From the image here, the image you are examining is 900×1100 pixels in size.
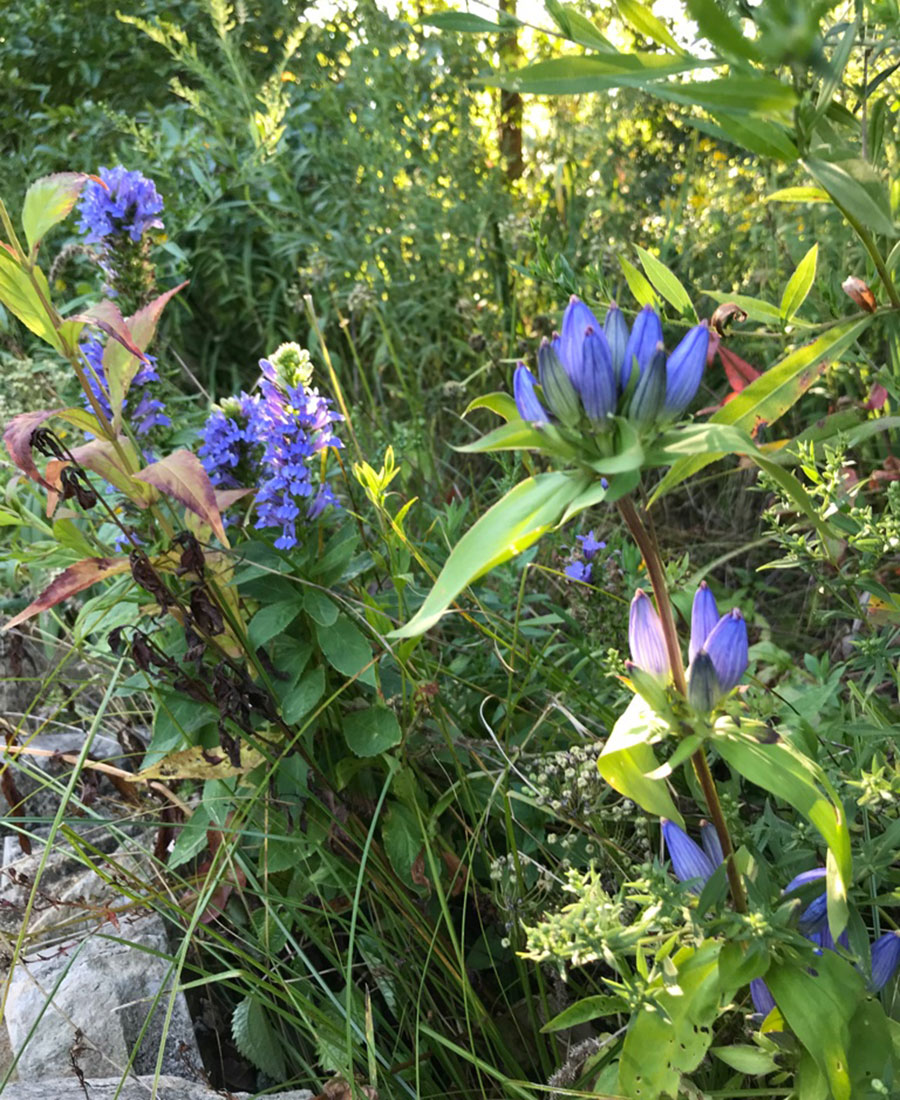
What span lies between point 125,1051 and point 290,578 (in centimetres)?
78

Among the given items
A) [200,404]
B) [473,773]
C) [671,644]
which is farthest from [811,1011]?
[200,404]

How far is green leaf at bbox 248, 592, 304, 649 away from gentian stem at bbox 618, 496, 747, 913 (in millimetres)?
717

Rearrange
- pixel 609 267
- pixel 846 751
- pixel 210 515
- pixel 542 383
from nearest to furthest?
1. pixel 542 383
2. pixel 210 515
3. pixel 846 751
4. pixel 609 267

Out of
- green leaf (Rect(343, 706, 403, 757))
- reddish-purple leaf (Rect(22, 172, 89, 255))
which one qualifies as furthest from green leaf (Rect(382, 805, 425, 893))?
reddish-purple leaf (Rect(22, 172, 89, 255))

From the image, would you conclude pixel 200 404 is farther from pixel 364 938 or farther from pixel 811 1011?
pixel 811 1011

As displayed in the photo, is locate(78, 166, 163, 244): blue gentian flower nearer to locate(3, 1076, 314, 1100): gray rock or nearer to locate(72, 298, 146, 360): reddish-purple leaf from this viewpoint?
locate(72, 298, 146, 360): reddish-purple leaf

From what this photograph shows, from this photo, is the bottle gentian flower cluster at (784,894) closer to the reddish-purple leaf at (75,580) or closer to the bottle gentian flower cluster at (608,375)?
the bottle gentian flower cluster at (608,375)

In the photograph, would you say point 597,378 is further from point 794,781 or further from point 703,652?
point 794,781

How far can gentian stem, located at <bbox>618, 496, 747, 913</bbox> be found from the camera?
798 millimetres

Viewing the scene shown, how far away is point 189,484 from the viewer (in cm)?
122

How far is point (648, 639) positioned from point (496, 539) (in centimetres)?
26

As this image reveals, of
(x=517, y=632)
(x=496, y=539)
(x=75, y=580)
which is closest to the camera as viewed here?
(x=496, y=539)

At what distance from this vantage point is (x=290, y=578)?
4.68 ft

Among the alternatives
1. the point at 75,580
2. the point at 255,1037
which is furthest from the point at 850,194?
the point at 255,1037
